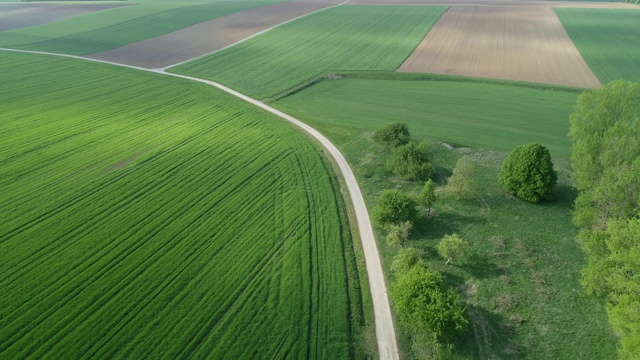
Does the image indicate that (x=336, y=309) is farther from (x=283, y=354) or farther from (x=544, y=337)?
(x=544, y=337)

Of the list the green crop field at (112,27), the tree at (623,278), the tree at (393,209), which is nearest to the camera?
the tree at (623,278)

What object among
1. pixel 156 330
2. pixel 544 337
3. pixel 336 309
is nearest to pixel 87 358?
pixel 156 330

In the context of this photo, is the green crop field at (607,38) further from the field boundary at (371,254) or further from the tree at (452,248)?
the tree at (452,248)

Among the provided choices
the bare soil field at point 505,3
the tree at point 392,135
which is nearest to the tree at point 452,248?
the tree at point 392,135

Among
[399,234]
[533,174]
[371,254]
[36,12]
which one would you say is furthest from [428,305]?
[36,12]

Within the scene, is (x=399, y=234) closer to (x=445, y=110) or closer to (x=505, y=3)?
(x=445, y=110)

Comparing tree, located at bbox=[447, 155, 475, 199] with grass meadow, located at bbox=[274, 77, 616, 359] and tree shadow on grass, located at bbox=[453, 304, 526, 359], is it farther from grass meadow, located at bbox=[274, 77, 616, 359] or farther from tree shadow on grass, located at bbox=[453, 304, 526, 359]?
tree shadow on grass, located at bbox=[453, 304, 526, 359]
